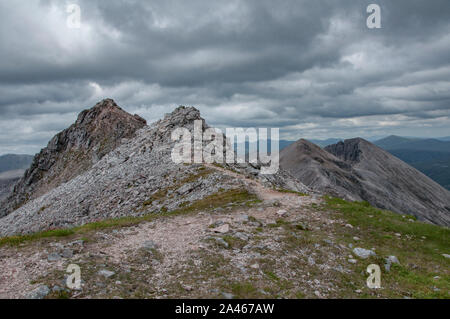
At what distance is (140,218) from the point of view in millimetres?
25750

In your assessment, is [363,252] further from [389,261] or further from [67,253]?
[67,253]

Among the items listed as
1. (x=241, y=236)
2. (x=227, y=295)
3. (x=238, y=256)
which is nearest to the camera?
(x=227, y=295)

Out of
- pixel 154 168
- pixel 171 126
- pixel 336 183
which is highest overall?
pixel 171 126

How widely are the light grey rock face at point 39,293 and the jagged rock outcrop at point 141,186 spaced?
1861cm

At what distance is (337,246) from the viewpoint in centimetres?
1977

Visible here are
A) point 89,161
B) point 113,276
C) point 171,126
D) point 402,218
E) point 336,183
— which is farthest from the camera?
point 336,183

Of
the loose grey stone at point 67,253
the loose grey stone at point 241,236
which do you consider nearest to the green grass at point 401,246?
the loose grey stone at point 241,236

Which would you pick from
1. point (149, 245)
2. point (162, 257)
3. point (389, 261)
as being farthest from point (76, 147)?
point (389, 261)

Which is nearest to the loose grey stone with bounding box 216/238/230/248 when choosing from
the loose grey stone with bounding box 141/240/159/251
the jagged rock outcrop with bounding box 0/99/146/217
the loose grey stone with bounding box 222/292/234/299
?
the loose grey stone with bounding box 141/240/159/251

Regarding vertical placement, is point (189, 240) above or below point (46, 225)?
above

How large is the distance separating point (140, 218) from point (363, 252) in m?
17.0

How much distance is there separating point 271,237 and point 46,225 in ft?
127
